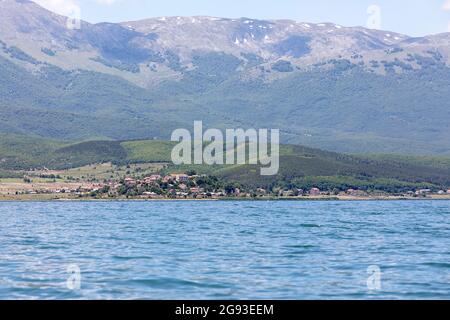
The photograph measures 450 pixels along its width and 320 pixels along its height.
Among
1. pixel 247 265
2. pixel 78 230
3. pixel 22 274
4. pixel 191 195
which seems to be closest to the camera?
pixel 22 274

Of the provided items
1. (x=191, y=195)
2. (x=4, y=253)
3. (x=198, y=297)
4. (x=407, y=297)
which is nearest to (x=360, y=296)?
(x=407, y=297)

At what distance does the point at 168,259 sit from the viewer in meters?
54.9

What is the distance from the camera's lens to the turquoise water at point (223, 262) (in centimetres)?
4138
